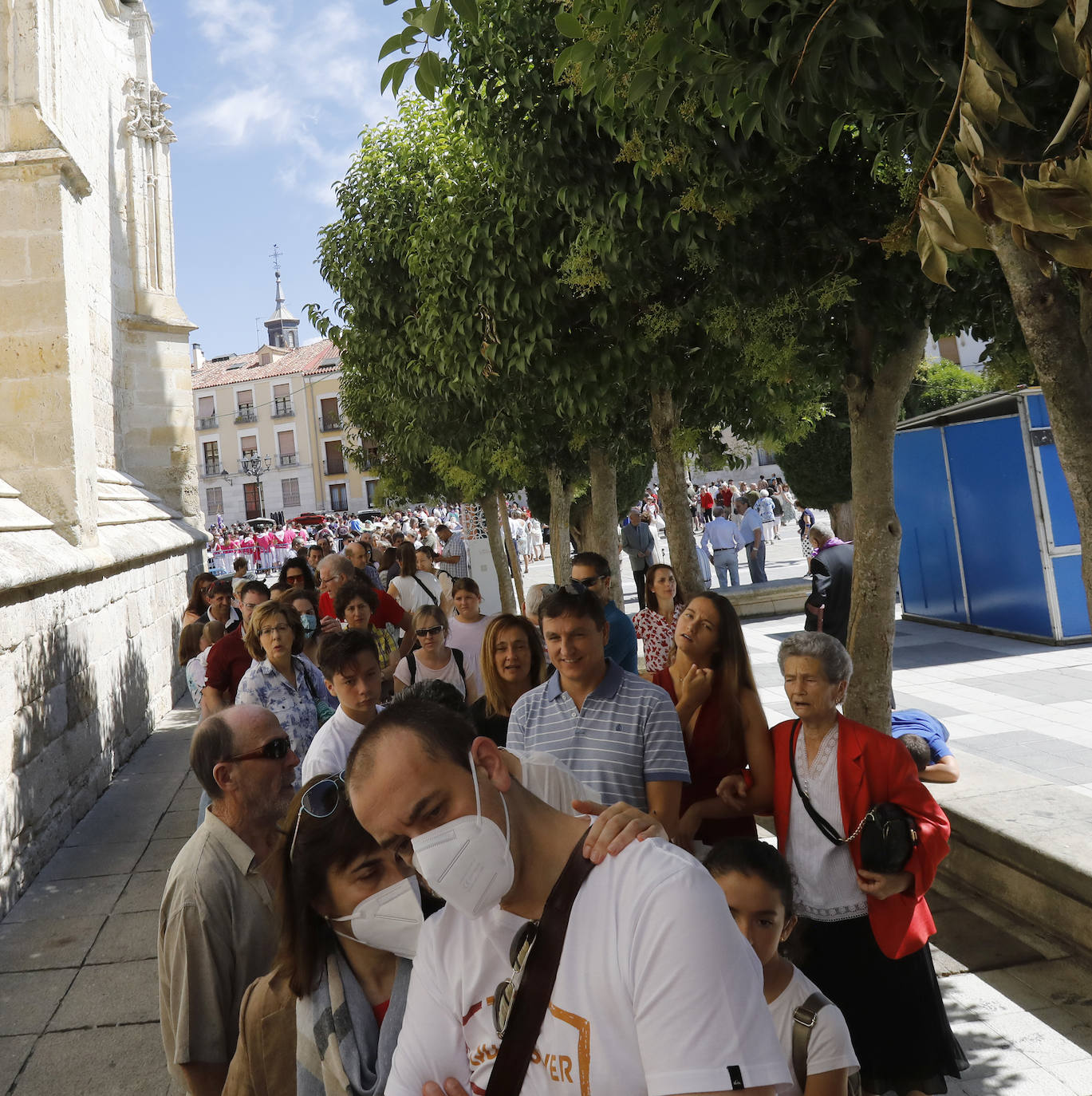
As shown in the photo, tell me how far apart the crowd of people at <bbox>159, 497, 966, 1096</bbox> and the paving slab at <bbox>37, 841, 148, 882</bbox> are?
1.56 meters

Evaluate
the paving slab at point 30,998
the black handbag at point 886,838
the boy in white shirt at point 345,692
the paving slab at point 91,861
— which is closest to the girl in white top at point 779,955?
the black handbag at point 886,838

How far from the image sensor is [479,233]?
8.24 metres

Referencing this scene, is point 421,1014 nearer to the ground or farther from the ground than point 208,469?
nearer to the ground

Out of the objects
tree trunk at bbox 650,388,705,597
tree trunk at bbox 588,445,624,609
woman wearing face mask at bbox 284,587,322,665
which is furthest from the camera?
tree trunk at bbox 588,445,624,609

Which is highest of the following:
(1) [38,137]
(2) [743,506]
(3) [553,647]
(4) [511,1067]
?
(1) [38,137]

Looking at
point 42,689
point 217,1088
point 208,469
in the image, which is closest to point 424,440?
point 42,689

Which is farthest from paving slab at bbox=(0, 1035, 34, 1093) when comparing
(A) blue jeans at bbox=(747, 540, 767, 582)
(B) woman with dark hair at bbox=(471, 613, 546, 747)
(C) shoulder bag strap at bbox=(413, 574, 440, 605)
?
(A) blue jeans at bbox=(747, 540, 767, 582)

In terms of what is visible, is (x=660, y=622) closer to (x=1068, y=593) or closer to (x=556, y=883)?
(x=556, y=883)

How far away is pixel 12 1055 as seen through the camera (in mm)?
4305

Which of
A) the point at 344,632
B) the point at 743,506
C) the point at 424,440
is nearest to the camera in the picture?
the point at 344,632

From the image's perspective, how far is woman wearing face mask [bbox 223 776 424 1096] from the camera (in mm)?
2205

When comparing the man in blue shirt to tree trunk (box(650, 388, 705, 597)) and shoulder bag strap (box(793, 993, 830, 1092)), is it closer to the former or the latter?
shoulder bag strap (box(793, 993, 830, 1092))

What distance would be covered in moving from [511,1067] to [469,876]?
273 mm

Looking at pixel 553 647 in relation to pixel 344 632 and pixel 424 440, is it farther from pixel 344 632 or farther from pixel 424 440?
pixel 424 440
